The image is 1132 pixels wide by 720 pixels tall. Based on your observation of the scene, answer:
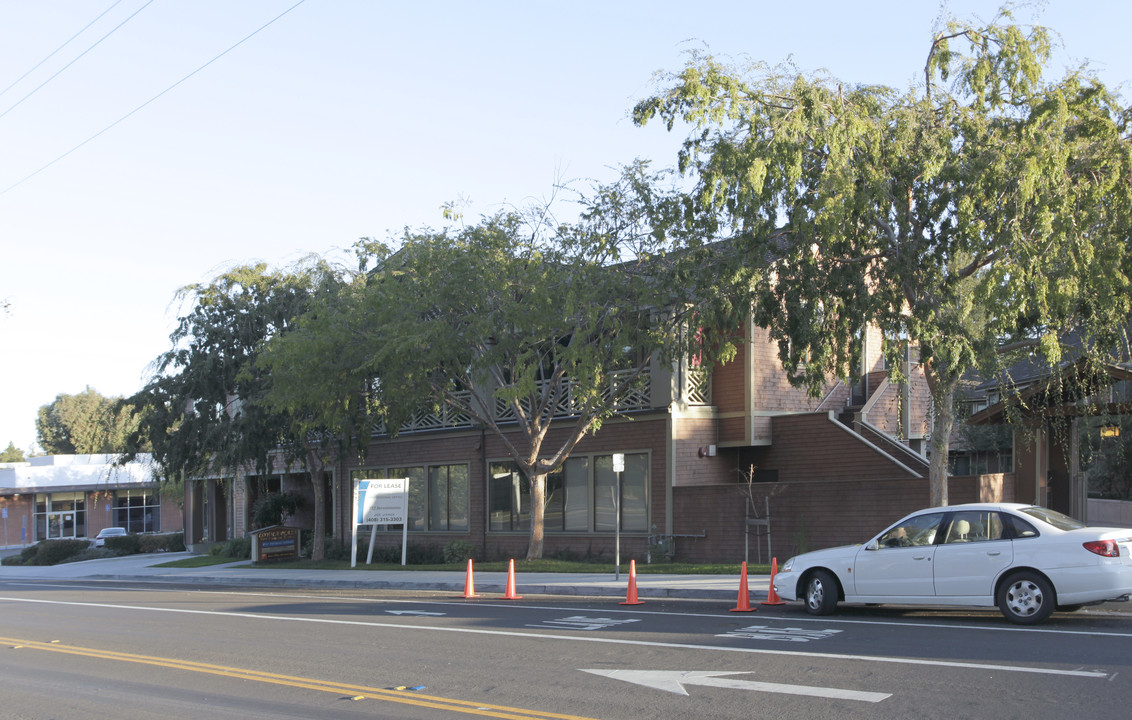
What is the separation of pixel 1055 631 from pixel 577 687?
5.54 metres

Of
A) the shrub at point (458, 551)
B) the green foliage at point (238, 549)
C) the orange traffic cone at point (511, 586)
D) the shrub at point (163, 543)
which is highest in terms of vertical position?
the orange traffic cone at point (511, 586)

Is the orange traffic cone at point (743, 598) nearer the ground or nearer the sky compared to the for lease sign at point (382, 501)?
nearer the ground

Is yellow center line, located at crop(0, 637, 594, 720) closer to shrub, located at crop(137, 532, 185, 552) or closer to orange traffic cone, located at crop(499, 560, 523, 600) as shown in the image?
orange traffic cone, located at crop(499, 560, 523, 600)

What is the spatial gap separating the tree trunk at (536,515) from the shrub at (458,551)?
12.1 feet

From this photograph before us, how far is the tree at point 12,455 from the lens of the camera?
355 feet

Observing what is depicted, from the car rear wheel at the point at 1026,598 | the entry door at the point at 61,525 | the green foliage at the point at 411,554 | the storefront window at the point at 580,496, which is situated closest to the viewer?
the car rear wheel at the point at 1026,598

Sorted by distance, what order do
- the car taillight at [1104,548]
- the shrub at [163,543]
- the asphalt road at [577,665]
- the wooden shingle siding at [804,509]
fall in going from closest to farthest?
the asphalt road at [577,665], the car taillight at [1104,548], the wooden shingle siding at [804,509], the shrub at [163,543]

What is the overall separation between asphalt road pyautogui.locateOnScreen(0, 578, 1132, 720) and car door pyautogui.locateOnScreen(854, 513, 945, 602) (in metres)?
0.44

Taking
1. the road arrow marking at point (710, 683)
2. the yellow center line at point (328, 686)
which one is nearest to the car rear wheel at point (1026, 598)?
the road arrow marking at point (710, 683)

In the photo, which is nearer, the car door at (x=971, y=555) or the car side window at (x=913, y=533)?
the car door at (x=971, y=555)

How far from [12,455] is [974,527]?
116909 millimetres

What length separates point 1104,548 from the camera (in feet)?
37.5

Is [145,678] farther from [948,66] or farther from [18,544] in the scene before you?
[18,544]

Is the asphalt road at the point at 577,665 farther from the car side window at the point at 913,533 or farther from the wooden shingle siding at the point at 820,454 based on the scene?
the wooden shingle siding at the point at 820,454
